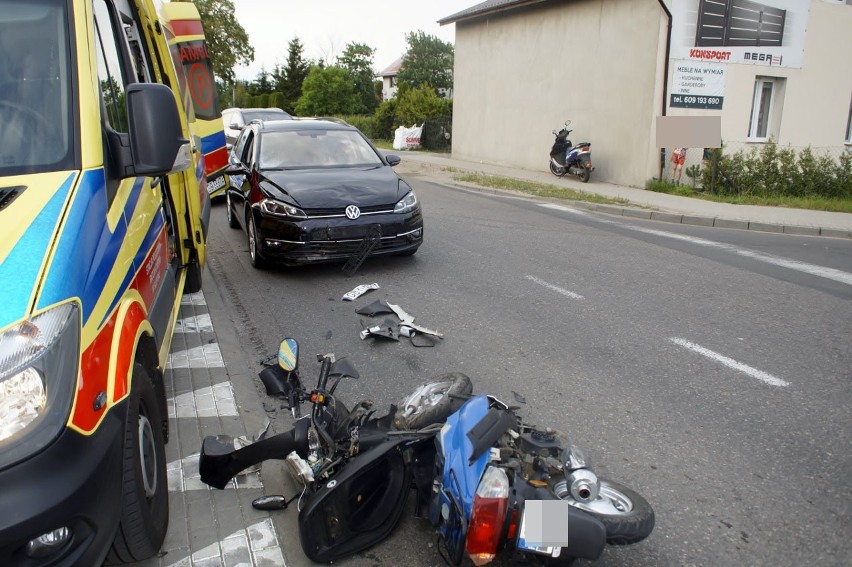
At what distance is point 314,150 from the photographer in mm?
8344

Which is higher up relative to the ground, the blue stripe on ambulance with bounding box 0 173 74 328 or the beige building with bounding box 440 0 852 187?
the beige building with bounding box 440 0 852 187

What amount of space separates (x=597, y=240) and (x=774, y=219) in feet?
15.5

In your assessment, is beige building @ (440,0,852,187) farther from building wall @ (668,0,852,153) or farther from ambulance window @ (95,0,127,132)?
ambulance window @ (95,0,127,132)

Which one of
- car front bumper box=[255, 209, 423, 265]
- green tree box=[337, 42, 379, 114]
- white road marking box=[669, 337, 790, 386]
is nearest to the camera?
white road marking box=[669, 337, 790, 386]

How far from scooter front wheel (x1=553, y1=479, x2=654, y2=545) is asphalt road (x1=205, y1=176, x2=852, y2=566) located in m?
0.27

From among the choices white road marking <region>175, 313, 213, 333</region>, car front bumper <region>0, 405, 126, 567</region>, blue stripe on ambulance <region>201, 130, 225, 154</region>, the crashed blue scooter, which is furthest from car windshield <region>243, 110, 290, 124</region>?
car front bumper <region>0, 405, 126, 567</region>

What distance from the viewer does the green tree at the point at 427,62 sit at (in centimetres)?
6550

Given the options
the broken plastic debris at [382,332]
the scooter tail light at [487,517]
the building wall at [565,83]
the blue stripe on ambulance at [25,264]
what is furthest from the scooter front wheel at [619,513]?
the building wall at [565,83]

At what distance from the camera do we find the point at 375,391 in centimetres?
450

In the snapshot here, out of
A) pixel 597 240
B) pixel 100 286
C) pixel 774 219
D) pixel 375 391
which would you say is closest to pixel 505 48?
pixel 774 219

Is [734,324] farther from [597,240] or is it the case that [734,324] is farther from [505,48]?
[505,48]

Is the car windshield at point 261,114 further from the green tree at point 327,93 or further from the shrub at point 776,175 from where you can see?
the green tree at point 327,93

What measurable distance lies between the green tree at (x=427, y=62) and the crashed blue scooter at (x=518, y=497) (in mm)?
62773

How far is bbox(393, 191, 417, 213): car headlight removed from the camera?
738cm
